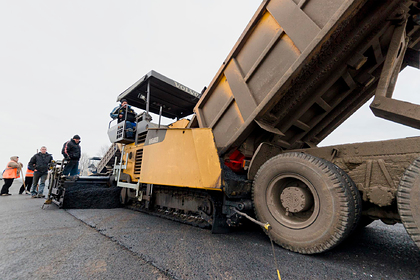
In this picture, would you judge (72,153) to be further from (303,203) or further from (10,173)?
(303,203)

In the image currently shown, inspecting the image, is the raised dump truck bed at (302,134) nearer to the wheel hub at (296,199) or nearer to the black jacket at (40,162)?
the wheel hub at (296,199)

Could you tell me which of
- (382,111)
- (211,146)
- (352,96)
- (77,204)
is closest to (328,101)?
(352,96)

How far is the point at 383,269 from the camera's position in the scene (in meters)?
1.42

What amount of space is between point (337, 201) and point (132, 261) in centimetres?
175

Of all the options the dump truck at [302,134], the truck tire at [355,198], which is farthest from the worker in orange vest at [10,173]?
the truck tire at [355,198]

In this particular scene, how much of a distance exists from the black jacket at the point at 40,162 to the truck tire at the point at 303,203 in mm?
7203

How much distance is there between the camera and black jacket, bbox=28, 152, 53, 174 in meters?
5.85

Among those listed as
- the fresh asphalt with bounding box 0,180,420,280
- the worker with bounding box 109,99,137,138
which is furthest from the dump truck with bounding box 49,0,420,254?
the worker with bounding box 109,99,137,138

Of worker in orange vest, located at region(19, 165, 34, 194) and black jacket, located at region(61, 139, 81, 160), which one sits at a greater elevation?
black jacket, located at region(61, 139, 81, 160)

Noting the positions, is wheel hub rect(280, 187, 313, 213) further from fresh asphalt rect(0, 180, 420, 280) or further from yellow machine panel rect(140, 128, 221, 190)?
yellow machine panel rect(140, 128, 221, 190)

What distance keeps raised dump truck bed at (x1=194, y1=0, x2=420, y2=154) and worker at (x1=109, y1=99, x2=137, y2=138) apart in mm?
1951

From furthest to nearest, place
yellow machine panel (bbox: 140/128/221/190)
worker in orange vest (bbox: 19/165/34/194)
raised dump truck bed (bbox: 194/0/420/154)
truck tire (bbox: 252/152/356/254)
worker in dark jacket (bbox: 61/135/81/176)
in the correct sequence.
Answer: worker in orange vest (bbox: 19/165/34/194), worker in dark jacket (bbox: 61/135/81/176), yellow machine panel (bbox: 140/128/221/190), raised dump truck bed (bbox: 194/0/420/154), truck tire (bbox: 252/152/356/254)

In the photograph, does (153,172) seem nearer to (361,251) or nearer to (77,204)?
(77,204)

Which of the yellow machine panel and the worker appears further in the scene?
the worker
